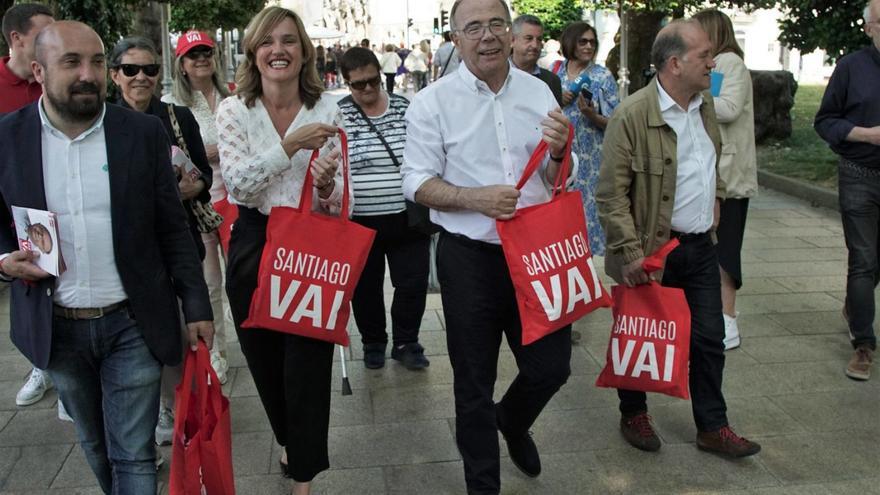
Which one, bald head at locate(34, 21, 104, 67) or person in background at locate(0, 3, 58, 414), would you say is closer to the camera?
bald head at locate(34, 21, 104, 67)

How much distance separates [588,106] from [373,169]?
5.25 ft

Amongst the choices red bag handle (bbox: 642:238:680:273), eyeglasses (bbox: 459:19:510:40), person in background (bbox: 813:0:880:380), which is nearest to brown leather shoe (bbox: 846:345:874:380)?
person in background (bbox: 813:0:880:380)

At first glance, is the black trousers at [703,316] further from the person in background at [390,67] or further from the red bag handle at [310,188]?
the person in background at [390,67]

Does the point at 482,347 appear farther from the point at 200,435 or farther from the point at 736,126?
the point at 736,126

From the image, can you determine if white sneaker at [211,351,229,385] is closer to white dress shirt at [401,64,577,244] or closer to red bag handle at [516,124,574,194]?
white dress shirt at [401,64,577,244]

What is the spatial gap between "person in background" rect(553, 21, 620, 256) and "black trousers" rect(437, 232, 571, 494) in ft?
8.14

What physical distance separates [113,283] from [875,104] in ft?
13.4

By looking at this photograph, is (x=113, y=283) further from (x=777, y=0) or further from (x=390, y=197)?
(x=777, y=0)

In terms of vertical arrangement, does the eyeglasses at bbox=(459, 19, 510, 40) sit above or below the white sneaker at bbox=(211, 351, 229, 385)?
above

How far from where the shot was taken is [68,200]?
280 cm

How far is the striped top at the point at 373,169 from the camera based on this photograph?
16.9 feet

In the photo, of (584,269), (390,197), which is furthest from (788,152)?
(584,269)

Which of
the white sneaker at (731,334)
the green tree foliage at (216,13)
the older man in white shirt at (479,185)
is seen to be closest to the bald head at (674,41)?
the older man in white shirt at (479,185)

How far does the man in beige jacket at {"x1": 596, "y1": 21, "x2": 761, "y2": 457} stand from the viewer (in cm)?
389
